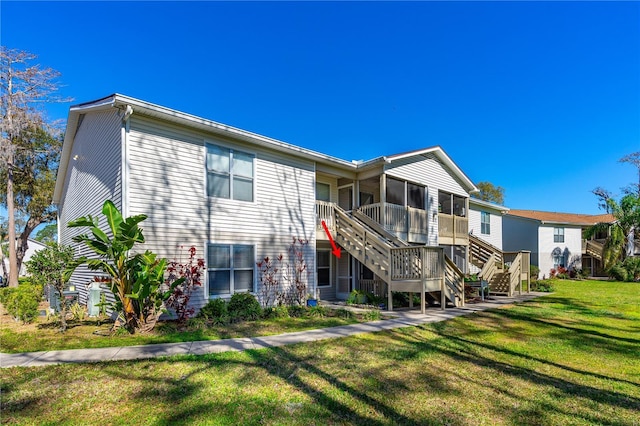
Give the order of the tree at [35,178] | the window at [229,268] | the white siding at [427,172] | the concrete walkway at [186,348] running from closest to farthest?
the concrete walkway at [186,348] < the window at [229,268] < the white siding at [427,172] < the tree at [35,178]

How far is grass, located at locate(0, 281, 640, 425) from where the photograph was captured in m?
3.82

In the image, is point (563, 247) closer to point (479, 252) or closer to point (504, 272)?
point (479, 252)

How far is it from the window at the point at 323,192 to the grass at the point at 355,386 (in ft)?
26.8

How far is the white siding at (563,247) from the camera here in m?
28.5

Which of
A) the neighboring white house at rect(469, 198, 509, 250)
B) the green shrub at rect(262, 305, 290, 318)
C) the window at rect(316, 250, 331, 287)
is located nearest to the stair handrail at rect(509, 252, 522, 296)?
the neighboring white house at rect(469, 198, 509, 250)

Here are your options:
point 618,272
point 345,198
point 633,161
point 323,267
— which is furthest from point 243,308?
point 633,161

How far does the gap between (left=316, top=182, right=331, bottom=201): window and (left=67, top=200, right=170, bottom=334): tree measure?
8.03 m

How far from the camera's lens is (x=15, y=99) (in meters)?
19.5

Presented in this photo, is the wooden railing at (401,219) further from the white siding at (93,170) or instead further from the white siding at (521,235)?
the white siding at (521,235)

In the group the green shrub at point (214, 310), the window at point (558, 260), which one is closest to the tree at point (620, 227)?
the window at point (558, 260)

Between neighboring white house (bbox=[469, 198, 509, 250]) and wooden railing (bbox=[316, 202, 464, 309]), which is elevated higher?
neighboring white house (bbox=[469, 198, 509, 250])

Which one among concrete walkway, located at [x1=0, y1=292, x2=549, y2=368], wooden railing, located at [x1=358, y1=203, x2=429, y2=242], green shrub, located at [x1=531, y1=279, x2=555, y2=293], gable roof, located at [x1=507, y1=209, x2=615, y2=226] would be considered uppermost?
gable roof, located at [x1=507, y1=209, x2=615, y2=226]

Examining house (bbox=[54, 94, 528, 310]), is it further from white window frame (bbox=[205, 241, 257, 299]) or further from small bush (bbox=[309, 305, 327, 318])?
small bush (bbox=[309, 305, 327, 318])

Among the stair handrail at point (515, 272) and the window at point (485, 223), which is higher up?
the window at point (485, 223)
